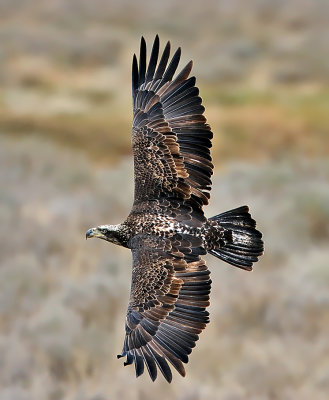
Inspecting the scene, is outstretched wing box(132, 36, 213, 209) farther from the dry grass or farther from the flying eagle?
the dry grass

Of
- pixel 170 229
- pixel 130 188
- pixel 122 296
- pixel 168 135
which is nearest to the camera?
pixel 170 229

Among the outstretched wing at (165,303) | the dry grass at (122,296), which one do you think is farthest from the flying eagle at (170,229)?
the dry grass at (122,296)

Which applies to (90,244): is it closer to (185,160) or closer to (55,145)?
(55,145)

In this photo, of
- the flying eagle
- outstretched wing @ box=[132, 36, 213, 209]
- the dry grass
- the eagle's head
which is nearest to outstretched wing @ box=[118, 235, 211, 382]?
the flying eagle

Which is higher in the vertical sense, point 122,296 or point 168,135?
point 168,135

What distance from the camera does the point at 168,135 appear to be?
10289 mm

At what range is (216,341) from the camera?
1706cm

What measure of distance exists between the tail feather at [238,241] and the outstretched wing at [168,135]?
29cm

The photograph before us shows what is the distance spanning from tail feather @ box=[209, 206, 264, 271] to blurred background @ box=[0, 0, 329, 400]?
16.9ft

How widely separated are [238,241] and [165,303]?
1088mm

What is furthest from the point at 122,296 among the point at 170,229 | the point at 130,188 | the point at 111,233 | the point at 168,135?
the point at 170,229

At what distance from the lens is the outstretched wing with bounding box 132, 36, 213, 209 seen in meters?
10.0

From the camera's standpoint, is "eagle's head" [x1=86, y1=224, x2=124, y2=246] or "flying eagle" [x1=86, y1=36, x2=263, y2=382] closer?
"flying eagle" [x1=86, y1=36, x2=263, y2=382]

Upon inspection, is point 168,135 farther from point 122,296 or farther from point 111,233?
point 122,296
